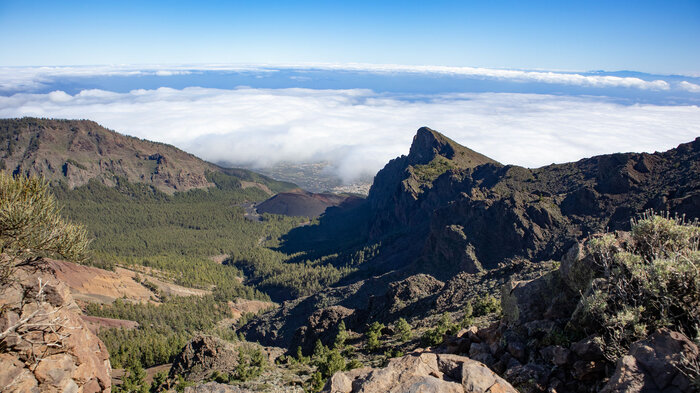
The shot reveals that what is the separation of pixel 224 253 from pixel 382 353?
142035mm

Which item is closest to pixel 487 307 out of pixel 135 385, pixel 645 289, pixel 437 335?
pixel 437 335

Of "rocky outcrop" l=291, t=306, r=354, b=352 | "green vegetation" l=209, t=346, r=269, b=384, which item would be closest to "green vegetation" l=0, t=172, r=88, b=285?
"green vegetation" l=209, t=346, r=269, b=384

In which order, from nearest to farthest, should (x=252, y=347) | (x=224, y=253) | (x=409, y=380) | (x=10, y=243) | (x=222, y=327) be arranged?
(x=409, y=380) < (x=10, y=243) < (x=252, y=347) < (x=222, y=327) < (x=224, y=253)

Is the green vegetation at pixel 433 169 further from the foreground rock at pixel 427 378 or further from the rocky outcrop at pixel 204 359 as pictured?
the foreground rock at pixel 427 378

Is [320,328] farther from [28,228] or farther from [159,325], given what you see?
[159,325]

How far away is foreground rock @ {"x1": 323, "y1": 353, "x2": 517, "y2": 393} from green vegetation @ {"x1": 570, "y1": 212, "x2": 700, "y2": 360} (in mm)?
4391

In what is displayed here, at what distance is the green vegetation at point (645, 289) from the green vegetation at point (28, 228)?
979 inches

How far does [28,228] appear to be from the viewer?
18.0 m

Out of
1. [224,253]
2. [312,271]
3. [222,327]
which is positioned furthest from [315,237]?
[222,327]

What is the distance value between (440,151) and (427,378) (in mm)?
130013

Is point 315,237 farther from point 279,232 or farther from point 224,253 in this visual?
point 224,253

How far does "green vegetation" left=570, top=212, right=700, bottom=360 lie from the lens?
12094 mm

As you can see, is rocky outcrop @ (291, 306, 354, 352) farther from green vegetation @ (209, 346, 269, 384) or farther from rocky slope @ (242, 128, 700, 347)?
green vegetation @ (209, 346, 269, 384)

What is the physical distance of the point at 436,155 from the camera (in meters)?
136
